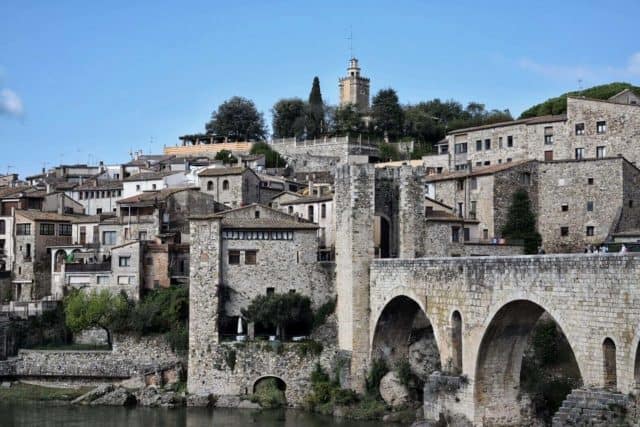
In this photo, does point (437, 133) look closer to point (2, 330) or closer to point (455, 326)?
point (2, 330)

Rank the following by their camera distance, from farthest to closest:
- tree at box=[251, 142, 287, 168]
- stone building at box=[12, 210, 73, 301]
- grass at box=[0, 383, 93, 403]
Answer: tree at box=[251, 142, 287, 168]
stone building at box=[12, 210, 73, 301]
grass at box=[0, 383, 93, 403]

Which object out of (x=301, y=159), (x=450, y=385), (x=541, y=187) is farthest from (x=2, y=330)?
(x=301, y=159)

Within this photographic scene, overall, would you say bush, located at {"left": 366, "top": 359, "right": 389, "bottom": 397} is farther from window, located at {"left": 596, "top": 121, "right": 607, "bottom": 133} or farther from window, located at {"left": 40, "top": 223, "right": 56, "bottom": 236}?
window, located at {"left": 40, "top": 223, "right": 56, "bottom": 236}

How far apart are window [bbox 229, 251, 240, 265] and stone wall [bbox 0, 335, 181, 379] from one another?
4.97 m

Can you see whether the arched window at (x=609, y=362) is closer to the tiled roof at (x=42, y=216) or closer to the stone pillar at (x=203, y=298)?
the stone pillar at (x=203, y=298)

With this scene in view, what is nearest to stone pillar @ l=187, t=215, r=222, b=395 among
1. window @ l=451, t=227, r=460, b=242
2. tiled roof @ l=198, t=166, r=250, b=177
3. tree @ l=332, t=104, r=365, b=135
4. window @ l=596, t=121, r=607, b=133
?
window @ l=451, t=227, r=460, b=242

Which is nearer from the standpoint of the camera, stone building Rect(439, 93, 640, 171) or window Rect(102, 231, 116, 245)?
stone building Rect(439, 93, 640, 171)

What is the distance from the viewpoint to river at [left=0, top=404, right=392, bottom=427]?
38906 mm

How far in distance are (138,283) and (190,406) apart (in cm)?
940

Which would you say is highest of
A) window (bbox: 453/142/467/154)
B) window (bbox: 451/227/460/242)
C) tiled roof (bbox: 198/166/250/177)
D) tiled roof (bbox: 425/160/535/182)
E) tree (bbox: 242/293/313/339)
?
window (bbox: 453/142/467/154)

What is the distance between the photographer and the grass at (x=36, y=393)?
147ft

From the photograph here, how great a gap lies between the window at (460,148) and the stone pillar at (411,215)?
2153 centimetres

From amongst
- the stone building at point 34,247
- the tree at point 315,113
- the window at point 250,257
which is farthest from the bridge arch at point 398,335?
the tree at point 315,113

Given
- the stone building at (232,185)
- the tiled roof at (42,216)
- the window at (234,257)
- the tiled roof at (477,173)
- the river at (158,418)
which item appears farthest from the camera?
the stone building at (232,185)
